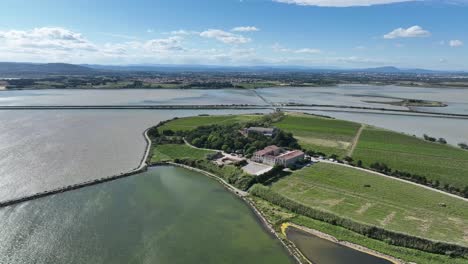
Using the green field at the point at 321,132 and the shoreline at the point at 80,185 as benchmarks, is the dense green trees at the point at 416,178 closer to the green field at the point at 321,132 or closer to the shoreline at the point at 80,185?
the green field at the point at 321,132

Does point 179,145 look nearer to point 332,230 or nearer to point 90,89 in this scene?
point 332,230

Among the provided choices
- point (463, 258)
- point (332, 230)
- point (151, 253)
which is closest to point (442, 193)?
point (463, 258)

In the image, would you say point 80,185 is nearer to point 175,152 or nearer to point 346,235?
point 175,152

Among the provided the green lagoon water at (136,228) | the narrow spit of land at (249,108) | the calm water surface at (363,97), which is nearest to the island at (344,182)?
the green lagoon water at (136,228)

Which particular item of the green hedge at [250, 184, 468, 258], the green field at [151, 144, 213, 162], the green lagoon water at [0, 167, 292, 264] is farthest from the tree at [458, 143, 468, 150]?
the green lagoon water at [0, 167, 292, 264]

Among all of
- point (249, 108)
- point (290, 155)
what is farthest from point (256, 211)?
point (249, 108)

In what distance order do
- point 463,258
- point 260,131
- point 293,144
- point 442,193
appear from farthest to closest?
1. point 260,131
2. point 293,144
3. point 442,193
4. point 463,258
